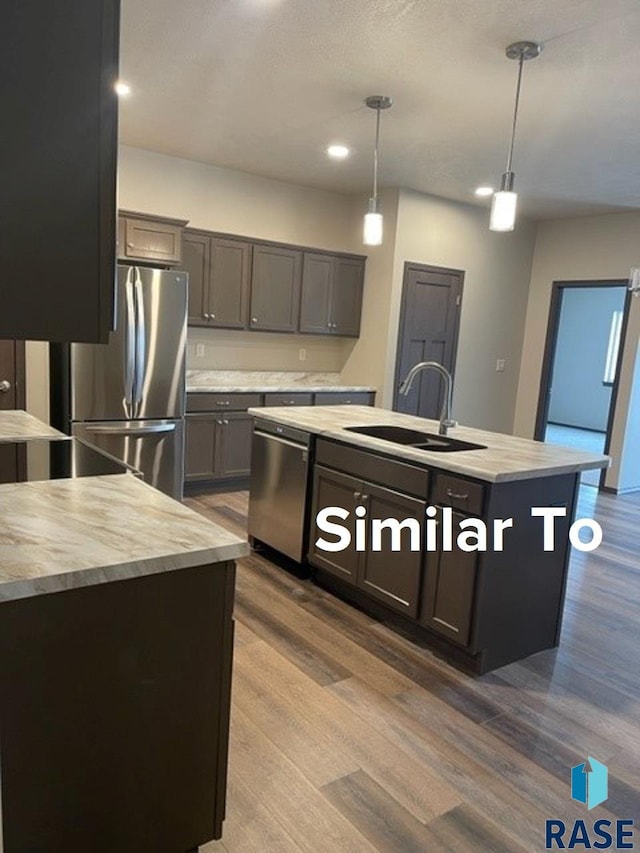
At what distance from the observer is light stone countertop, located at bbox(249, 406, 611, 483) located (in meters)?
2.42

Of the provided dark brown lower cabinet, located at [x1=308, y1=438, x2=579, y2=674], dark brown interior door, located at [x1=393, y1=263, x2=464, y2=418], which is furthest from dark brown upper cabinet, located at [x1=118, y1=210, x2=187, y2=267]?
dark brown lower cabinet, located at [x1=308, y1=438, x2=579, y2=674]

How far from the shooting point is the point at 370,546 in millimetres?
2941

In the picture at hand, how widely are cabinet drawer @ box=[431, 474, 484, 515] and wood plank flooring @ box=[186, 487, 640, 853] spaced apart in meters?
0.73

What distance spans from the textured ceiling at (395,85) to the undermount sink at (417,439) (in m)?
1.83

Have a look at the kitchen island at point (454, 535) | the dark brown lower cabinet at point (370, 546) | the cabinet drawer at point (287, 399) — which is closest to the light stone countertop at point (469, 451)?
the kitchen island at point (454, 535)

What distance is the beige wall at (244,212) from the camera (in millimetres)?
4855

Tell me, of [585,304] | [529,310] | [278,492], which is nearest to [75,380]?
[278,492]

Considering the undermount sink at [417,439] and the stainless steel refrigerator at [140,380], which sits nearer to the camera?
the undermount sink at [417,439]

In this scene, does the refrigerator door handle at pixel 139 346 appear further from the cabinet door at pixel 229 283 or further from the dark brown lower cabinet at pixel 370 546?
the dark brown lower cabinet at pixel 370 546

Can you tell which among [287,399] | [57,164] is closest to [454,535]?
[57,164]

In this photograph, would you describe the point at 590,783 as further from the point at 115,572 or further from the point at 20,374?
the point at 20,374

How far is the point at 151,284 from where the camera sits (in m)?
4.22

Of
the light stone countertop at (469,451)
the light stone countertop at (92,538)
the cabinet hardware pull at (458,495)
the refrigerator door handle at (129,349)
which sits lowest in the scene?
the cabinet hardware pull at (458,495)

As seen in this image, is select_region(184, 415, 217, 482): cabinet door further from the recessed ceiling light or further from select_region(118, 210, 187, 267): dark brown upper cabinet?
the recessed ceiling light
